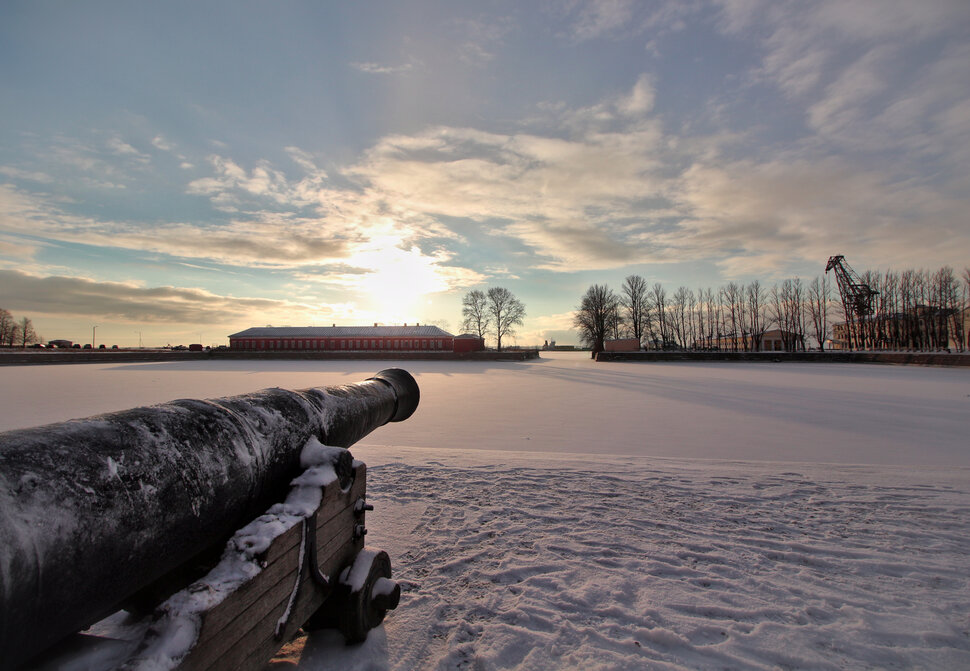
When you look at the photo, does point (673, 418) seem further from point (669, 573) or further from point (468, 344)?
point (468, 344)

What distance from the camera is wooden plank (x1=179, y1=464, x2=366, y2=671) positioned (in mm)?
1293

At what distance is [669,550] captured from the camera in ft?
9.95

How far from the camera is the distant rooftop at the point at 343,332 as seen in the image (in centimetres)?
5597

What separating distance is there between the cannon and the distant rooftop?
5248cm

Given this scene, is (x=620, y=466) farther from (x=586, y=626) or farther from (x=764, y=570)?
(x=586, y=626)

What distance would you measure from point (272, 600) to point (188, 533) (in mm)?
405

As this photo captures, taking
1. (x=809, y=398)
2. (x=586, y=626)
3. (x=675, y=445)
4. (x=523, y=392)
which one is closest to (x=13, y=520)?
(x=586, y=626)

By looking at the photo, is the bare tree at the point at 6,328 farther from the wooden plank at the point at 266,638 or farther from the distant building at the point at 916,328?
the distant building at the point at 916,328

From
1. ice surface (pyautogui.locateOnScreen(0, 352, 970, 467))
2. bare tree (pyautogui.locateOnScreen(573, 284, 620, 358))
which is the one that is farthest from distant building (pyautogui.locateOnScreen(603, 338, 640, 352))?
ice surface (pyautogui.locateOnScreen(0, 352, 970, 467))

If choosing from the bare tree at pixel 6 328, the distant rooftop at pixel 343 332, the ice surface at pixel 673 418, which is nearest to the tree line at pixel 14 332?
the bare tree at pixel 6 328

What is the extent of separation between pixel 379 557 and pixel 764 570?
2351 millimetres

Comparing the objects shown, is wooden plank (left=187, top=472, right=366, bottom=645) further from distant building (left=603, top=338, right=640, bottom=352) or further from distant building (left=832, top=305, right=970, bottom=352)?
distant building (left=832, top=305, right=970, bottom=352)

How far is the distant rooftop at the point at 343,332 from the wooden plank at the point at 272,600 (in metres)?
52.5

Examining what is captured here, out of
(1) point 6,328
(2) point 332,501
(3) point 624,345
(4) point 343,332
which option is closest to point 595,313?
(3) point 624,345
